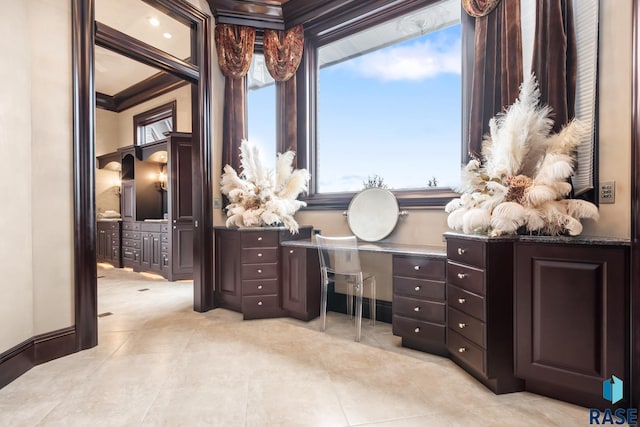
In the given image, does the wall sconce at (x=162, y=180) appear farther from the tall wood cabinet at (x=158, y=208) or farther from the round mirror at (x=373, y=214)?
the round mirror at (x=373, y=214)

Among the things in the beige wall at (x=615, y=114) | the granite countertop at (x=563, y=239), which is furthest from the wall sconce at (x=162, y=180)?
the beige wall at (x=615, y=114)

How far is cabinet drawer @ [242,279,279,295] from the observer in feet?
10.1

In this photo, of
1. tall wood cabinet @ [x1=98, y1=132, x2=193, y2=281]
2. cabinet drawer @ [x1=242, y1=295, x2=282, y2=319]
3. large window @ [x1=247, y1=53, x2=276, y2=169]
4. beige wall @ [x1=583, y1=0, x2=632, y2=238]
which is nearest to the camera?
beige wall @ [x1=583, y1=0, x2=632, y2=238]

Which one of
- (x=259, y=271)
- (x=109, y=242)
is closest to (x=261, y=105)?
(x=259, y=271)

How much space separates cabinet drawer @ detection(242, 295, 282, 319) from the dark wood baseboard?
1.39 metres

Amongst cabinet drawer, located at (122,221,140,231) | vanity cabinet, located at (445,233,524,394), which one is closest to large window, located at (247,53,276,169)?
vanity cabinet, located at (445,233,524,394)

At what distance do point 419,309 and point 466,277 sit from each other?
513 mm

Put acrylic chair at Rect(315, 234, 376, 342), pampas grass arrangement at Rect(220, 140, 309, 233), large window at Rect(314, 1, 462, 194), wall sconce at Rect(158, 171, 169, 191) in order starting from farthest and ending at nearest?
wall sconce at Rect(158, 171, 169, 191) → pampas grass arrangement at Rect(220, 140, 309, 233) → large window at Rect(314, 1, 462, 194) → acrylic chair at Rect(315, 234, 376, 342)

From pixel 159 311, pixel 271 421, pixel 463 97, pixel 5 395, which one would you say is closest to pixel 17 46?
pixel 5 395

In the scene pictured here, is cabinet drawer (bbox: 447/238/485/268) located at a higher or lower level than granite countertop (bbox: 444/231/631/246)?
lower

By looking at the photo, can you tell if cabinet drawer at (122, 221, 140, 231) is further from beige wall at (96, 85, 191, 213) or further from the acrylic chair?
the acrylic chair

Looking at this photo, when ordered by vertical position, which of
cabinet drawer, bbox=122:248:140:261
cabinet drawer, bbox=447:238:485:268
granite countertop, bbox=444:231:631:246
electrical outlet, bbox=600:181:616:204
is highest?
electrical outlet, bbox=600:181:616:204

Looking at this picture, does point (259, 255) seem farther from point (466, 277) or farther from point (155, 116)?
point (155, 116)

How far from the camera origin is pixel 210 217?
3447 mm
